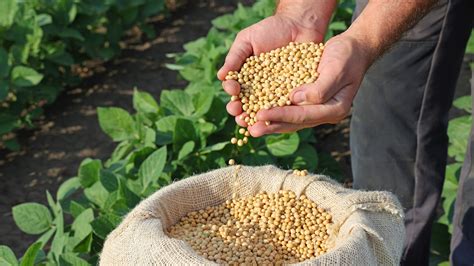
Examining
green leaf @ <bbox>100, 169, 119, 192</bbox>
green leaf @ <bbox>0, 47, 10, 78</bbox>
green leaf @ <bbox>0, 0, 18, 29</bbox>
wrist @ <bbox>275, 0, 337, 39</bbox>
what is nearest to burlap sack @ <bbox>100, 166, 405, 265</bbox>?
wrist @ <bbox>275, 0, 337, 39</bbox>

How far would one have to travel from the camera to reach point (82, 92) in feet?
17.7

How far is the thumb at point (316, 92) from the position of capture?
2.22 metres

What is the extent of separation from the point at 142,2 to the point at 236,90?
3527 mm

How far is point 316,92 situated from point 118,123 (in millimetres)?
1555

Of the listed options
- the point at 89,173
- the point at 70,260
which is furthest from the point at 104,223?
the point at 89,173

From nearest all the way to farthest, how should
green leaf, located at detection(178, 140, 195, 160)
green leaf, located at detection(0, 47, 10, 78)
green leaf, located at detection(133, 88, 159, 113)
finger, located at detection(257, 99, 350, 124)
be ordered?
1. finger, located at detection(257, 99, 350, 124)
2. green leaf, located at detection(178, 140, 195, 160)
3. green leaf, located at detection(133, 88, 159, 113)
4. green leaf, located at detection(0, 47, 10, 78)

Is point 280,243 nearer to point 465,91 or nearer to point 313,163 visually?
point 313,163

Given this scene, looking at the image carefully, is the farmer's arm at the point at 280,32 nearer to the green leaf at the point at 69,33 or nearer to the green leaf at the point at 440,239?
the green leaf at the point at 440,239

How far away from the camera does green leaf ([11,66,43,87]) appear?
4414mm

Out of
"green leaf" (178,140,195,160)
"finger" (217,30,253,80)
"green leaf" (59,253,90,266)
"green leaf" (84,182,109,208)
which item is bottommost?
"green leaf" (84,182,109,208)

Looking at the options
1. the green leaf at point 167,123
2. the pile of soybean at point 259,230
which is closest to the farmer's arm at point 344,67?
the pile of soybean at point 259,230

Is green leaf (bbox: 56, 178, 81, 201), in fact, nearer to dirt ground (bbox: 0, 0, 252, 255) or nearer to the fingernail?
dirt ground (bbox: 0, 0, 252, 255)

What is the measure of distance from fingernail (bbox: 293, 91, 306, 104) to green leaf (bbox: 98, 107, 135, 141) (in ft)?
4.73

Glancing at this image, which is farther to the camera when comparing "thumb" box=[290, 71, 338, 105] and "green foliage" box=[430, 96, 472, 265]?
"green foliage" box=[430, 96, 472, 265]
